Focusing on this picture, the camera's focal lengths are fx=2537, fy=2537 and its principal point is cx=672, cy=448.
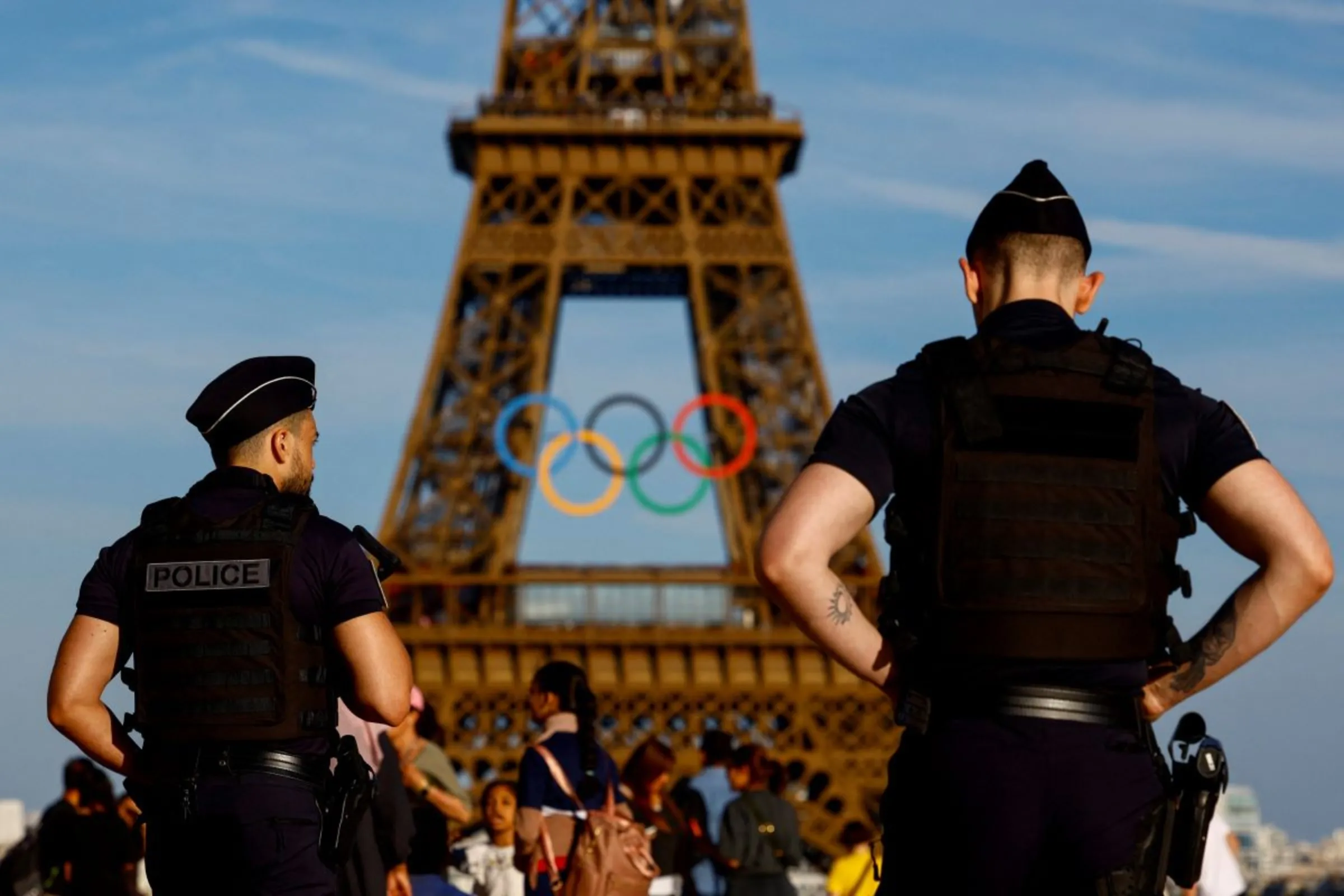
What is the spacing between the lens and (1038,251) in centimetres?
559

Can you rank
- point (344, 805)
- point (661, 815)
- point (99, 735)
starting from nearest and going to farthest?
point (344, 805), point (99, 735), point (661, 815)

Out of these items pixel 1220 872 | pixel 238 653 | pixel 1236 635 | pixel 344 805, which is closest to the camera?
pixel 1236 635

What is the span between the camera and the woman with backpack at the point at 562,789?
10.3 metres

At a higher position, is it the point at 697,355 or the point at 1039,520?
the point at 697,355

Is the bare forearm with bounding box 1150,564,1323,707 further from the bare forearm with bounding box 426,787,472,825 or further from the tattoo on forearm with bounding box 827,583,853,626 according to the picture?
the bare forearm with bounding box 426,787,472,825

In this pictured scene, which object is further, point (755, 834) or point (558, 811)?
point (755, 834)

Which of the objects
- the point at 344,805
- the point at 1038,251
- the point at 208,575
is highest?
the point at 1038,251

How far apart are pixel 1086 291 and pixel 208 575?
2.55 metres

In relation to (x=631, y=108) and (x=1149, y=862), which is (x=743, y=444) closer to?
(x=631, y=108)

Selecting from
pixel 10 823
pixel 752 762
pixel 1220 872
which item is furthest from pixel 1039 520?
pixel 10 823

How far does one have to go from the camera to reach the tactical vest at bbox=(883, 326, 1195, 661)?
17.5ft

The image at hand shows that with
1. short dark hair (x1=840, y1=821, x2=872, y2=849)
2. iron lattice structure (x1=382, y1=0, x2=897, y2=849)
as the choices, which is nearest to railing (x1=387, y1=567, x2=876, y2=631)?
iron lattice structure (x1=382, y1=0, x2=897, y2=849)

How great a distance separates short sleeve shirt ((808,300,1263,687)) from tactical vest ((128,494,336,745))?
1.93 meters

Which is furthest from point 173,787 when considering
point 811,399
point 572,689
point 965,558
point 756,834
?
point 811,399
